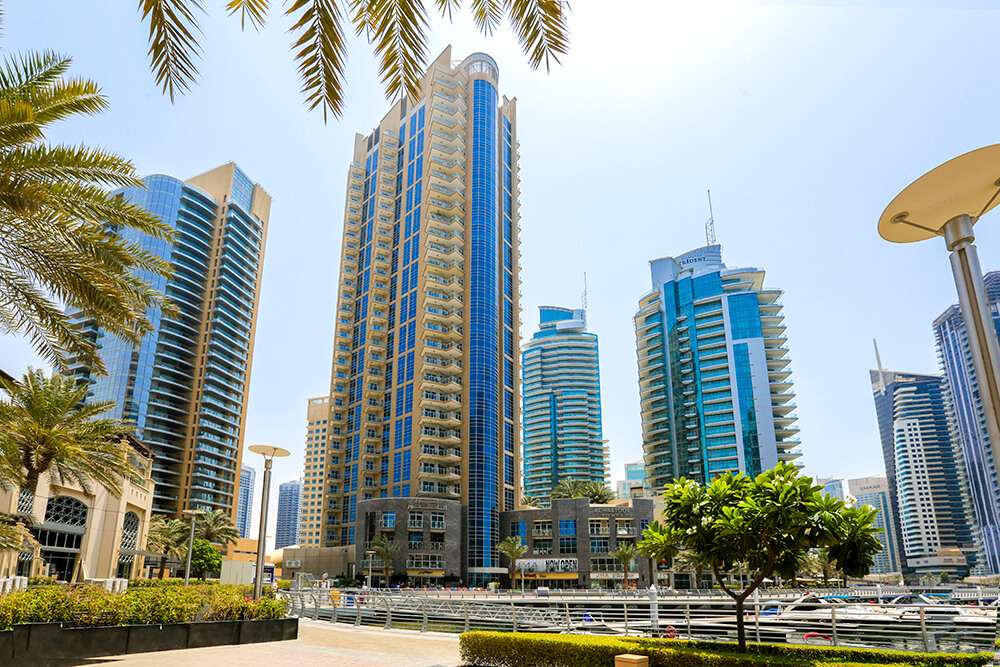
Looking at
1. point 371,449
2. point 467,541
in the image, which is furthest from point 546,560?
point 371,449

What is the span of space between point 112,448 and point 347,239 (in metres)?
88.1

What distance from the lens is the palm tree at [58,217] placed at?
10.3 meters

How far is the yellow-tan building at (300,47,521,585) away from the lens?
86.7 m

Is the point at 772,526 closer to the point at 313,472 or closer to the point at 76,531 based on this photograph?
the point at 76,531

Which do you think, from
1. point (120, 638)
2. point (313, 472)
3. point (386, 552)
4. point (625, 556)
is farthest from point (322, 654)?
point (313, 472)

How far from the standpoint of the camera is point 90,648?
14.5 m

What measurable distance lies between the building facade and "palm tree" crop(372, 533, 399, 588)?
1542cm

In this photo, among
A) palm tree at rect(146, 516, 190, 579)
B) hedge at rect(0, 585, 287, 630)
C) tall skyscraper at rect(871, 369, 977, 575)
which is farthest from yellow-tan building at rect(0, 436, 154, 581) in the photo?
tall skyscraper at rect(871, 369, 977, 575)

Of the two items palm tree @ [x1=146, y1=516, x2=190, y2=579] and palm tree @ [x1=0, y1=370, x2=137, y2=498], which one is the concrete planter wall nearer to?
palm tree @ [x1=0, y1=370, x2=137, y2=498]

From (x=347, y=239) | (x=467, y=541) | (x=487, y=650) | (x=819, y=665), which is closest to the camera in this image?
(x=819, y=665)

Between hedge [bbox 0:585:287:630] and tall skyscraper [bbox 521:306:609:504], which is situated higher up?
tall skyscraper [bbox 521:306:609:504]

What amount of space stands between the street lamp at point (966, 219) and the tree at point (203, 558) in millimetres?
88873

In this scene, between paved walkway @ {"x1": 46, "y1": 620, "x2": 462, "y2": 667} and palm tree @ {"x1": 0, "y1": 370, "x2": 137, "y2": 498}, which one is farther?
palm tree @ {"x1": 0, "y1": 370, "x2": 137, "y2": 498}

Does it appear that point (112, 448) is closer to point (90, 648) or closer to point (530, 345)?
point (90, 648)
